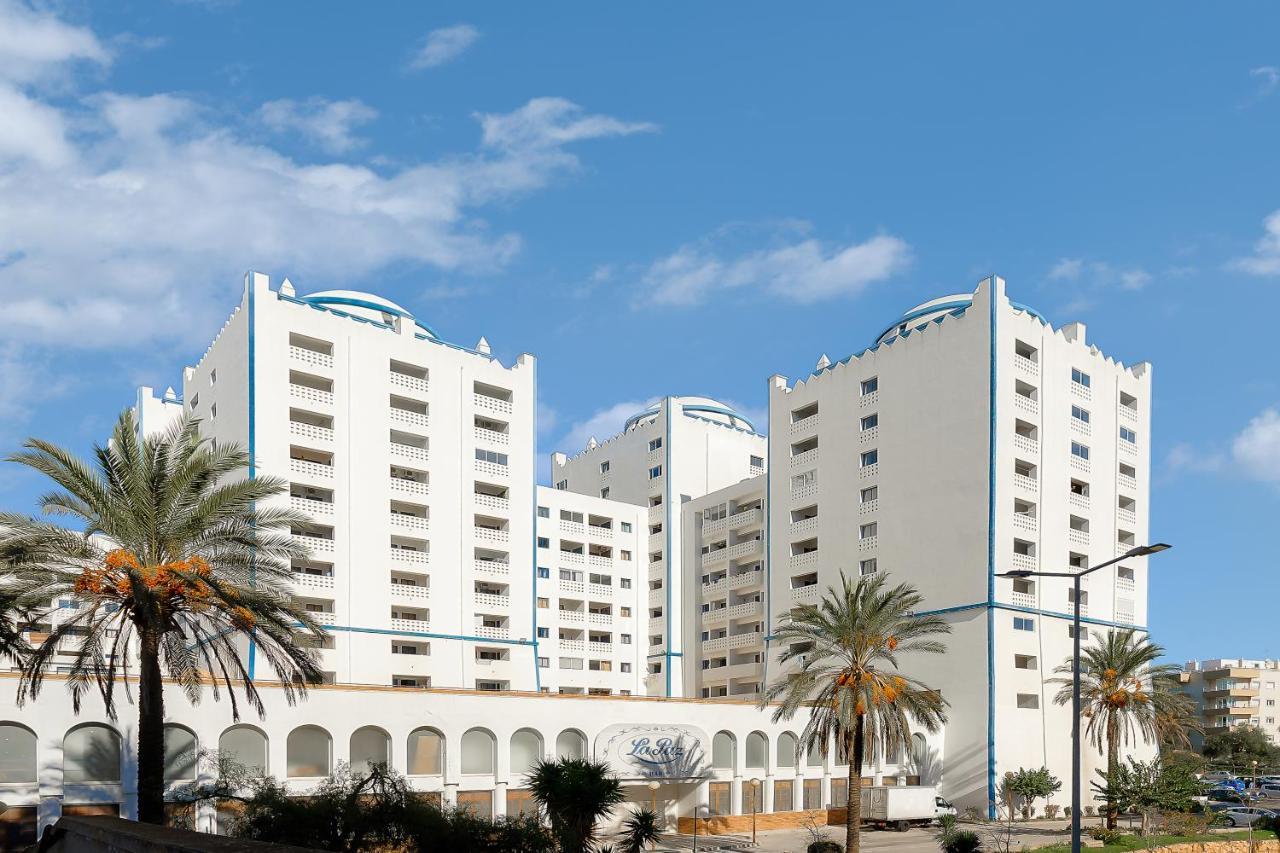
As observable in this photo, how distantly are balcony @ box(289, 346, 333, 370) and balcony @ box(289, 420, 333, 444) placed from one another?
3401mm

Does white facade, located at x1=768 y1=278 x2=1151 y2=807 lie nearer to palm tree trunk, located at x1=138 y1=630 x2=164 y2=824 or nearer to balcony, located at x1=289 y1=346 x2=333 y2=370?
balcony, located at x1=289 y1=346 x2=333 y2=370

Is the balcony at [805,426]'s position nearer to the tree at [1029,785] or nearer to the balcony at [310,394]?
the tree at [1029,785]

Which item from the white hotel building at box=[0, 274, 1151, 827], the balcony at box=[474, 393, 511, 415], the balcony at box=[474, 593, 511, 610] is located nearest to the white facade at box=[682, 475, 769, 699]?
the white hotel building at box=[0, 274, 1151, 827]

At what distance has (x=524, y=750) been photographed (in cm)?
5119

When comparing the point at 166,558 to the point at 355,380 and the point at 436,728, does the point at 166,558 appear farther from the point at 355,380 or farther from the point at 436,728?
the point at 355,380

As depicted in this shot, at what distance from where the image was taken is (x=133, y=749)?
40.5 m

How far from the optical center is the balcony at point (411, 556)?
66250mm

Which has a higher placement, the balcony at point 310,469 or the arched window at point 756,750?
the balcony at point 310,469

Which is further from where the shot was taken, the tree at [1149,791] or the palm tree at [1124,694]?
the palm tree at [1124,694]

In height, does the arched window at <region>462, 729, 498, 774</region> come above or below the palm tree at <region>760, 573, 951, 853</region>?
below

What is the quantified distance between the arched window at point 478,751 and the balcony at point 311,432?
2160 cm

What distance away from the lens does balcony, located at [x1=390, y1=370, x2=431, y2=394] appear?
6862 cm

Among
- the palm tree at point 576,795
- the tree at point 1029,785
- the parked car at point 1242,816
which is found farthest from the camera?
the tree at point 1029,785

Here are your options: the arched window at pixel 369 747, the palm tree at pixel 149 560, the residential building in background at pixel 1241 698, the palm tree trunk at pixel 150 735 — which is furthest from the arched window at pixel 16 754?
the residential building in background at pixel 1241 698
